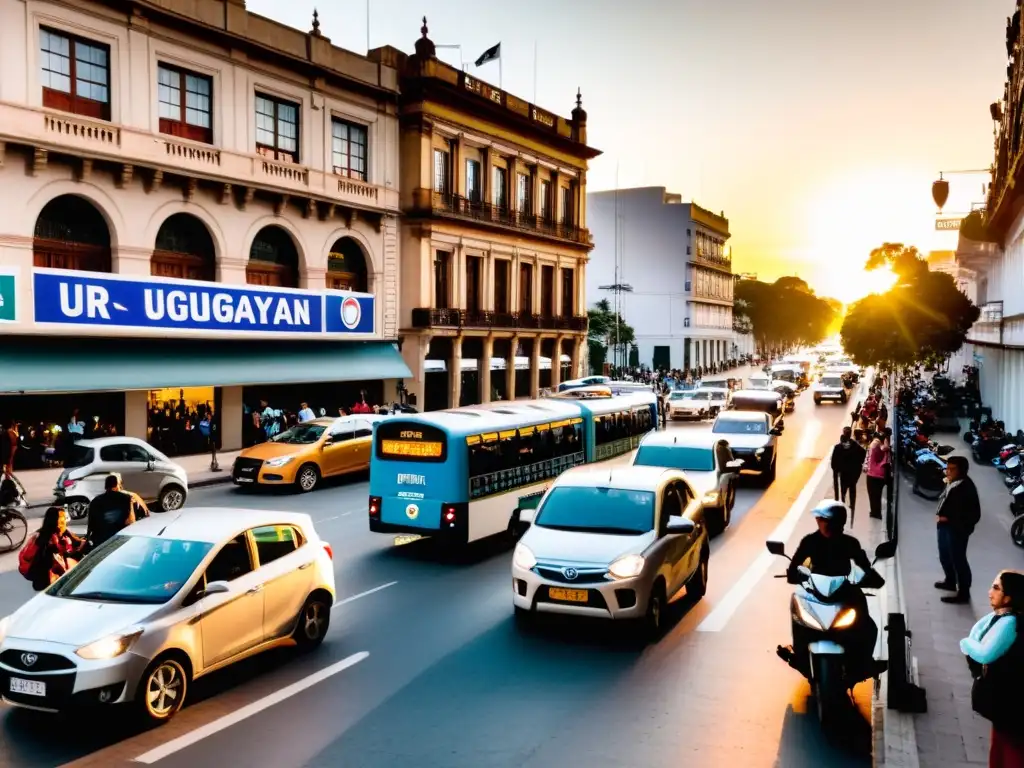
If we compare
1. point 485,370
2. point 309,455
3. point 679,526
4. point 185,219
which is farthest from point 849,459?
point 485,370

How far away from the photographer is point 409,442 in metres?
14.9

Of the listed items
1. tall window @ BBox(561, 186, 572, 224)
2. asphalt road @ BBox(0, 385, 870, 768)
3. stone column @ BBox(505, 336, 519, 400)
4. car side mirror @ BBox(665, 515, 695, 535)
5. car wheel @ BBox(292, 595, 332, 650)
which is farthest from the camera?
tall window @ BBox(561, 186, 572, 224)

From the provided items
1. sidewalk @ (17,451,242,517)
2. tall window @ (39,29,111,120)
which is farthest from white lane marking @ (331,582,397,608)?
tall window @ (39,29,111,120)

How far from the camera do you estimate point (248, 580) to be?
8.86 metres

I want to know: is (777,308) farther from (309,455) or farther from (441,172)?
(309,455)

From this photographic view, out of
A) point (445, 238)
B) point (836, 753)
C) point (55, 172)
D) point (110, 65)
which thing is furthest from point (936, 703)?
point (445, 238)

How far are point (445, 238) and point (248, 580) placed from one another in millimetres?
32940

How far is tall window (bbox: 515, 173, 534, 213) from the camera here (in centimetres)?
4716

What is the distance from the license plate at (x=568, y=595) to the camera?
9.87 m

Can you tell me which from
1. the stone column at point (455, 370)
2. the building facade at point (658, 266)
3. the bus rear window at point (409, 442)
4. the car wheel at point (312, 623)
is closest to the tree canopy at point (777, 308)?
the building facade at point (658, 266)

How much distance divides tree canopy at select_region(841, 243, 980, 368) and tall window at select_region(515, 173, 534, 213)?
17.4m

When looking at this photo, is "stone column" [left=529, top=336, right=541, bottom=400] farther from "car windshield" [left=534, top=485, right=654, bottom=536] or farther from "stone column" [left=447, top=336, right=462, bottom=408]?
"car windshield" [left=534, top=485, right=654, bottom=536]

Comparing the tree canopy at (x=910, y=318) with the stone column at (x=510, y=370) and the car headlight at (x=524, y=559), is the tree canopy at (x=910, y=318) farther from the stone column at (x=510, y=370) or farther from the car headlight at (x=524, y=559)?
the car headlight at (x=524, y=559)

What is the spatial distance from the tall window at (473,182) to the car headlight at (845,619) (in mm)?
36890
